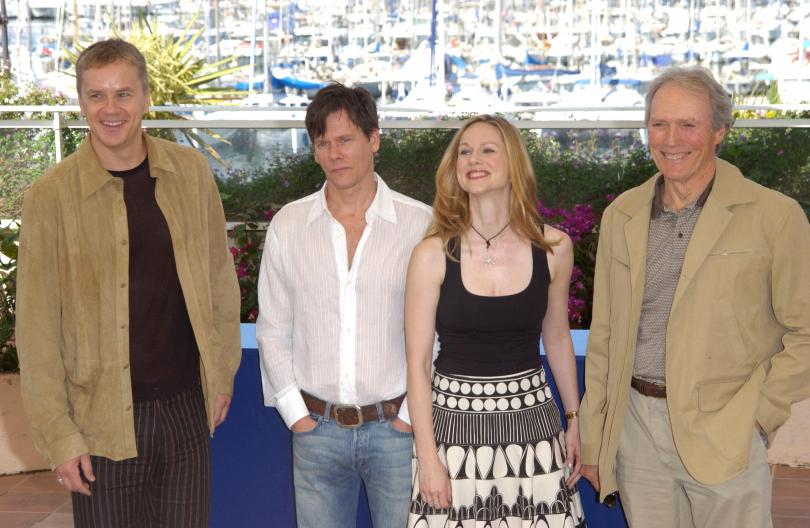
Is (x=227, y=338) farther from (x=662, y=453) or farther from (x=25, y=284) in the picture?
(x=662, y=453)

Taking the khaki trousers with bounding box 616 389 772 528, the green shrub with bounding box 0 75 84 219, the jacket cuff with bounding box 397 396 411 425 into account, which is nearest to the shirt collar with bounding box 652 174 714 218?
the khaki trousers with bounding box 616 389 772 528

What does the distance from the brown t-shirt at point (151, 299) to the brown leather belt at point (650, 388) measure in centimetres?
114

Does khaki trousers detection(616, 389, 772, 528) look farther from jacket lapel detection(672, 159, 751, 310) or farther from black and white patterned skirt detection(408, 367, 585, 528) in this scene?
jacket lapel detection(672, 159, 751, 310)

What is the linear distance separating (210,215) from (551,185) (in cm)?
403

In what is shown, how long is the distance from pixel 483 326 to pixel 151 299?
81cm

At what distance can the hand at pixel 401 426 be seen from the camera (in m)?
2.54

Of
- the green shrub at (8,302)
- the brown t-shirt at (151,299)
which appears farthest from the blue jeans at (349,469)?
the green shrub at (8,302)

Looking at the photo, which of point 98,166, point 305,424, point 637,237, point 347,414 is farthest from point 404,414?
point 98,166

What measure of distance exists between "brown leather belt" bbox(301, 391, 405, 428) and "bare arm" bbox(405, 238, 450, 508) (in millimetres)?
116

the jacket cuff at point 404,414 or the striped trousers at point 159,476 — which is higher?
the jacket cuff at point 404,414

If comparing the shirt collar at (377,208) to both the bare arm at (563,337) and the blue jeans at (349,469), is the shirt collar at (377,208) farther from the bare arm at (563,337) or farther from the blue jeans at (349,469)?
the blue jeans at (349,469)

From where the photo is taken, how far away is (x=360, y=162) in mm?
2555

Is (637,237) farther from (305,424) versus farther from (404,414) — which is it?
(305,424)

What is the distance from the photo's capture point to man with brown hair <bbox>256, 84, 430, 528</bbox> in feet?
8.34
